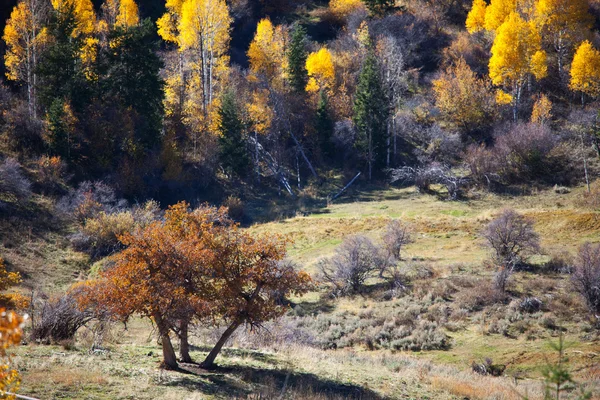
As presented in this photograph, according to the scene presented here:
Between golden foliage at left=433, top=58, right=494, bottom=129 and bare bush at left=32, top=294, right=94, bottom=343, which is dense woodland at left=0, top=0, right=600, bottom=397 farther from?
bare bush at left=32, top=294, right=94, bottom=343

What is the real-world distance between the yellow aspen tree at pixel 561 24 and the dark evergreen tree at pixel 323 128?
27163 mm

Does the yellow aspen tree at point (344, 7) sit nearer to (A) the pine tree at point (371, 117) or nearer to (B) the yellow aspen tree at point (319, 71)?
(B) the yellow aspen tree at point (319, 71)

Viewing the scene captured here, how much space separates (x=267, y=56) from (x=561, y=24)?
34213 mm

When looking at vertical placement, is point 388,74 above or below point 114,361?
above

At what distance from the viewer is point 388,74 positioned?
60.5 m

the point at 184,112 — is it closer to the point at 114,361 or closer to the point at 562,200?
the point at 562,200

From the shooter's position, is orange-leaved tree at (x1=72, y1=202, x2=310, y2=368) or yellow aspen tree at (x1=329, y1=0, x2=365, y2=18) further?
yellow aspen tree at (x1=329, y1=0, x2=365, y2=18)

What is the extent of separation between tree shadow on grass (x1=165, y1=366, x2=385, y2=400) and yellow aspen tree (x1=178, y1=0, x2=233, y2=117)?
4040 centimetres

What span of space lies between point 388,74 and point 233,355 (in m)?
46.0

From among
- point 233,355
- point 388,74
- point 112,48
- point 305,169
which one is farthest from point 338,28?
point 233,355

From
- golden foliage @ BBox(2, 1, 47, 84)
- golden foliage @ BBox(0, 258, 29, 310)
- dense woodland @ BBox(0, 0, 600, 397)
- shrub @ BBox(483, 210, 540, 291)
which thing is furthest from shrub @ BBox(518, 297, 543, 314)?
golden foliage @ BBox(2, 1, 47, 84)

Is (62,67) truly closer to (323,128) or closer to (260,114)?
(260,114)

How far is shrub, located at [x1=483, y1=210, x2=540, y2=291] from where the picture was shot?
32406 millimetres

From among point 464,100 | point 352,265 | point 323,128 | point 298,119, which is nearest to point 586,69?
point 464,100
